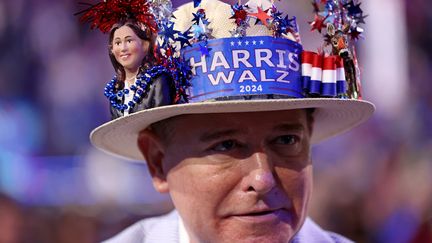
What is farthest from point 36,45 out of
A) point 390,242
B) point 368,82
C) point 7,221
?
point 390,242

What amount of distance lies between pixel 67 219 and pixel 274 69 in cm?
297

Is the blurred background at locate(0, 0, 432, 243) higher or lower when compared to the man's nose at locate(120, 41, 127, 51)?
lower

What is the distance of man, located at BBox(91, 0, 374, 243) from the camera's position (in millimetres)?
2260

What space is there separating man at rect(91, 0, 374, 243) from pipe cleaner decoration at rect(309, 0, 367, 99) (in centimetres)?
6

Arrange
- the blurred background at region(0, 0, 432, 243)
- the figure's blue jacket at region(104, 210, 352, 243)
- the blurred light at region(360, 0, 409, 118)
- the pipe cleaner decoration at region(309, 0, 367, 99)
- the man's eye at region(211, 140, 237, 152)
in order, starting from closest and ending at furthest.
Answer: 1. the man's eye at region(211, 140, 237, 152)
2. the pipe cleaner decoration at region(309, 0, 367, 99)
3. the figure's blue jacket at region(104, 210, 352, 243)
4. the blurred background at region(0, 0, 432, 243)
5. the blurred light at region(360, 0, 409, 118)

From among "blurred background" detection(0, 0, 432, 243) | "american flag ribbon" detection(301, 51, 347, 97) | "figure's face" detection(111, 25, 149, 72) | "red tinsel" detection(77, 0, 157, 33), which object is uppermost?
"red tinsel" detection(77, 0, 157, 33)

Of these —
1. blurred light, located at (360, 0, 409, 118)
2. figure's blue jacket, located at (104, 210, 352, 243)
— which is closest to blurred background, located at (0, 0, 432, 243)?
blurred light, located at (360, 0, 409, 118)

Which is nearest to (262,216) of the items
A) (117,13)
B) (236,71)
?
(236,71)

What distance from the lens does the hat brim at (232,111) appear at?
2.24m

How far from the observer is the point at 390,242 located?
197 inches

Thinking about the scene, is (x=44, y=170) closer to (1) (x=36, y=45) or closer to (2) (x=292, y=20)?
(1) (x=36, y=45)

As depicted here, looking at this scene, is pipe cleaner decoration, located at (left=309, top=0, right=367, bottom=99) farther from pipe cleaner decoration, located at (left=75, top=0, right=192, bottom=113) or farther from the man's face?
pipe cleaner decoration, located at (left=75, top=0, right=192, bottom=113)

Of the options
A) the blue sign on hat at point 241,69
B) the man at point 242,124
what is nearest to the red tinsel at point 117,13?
the man at point 242,124

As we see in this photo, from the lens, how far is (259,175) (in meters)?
2.24
